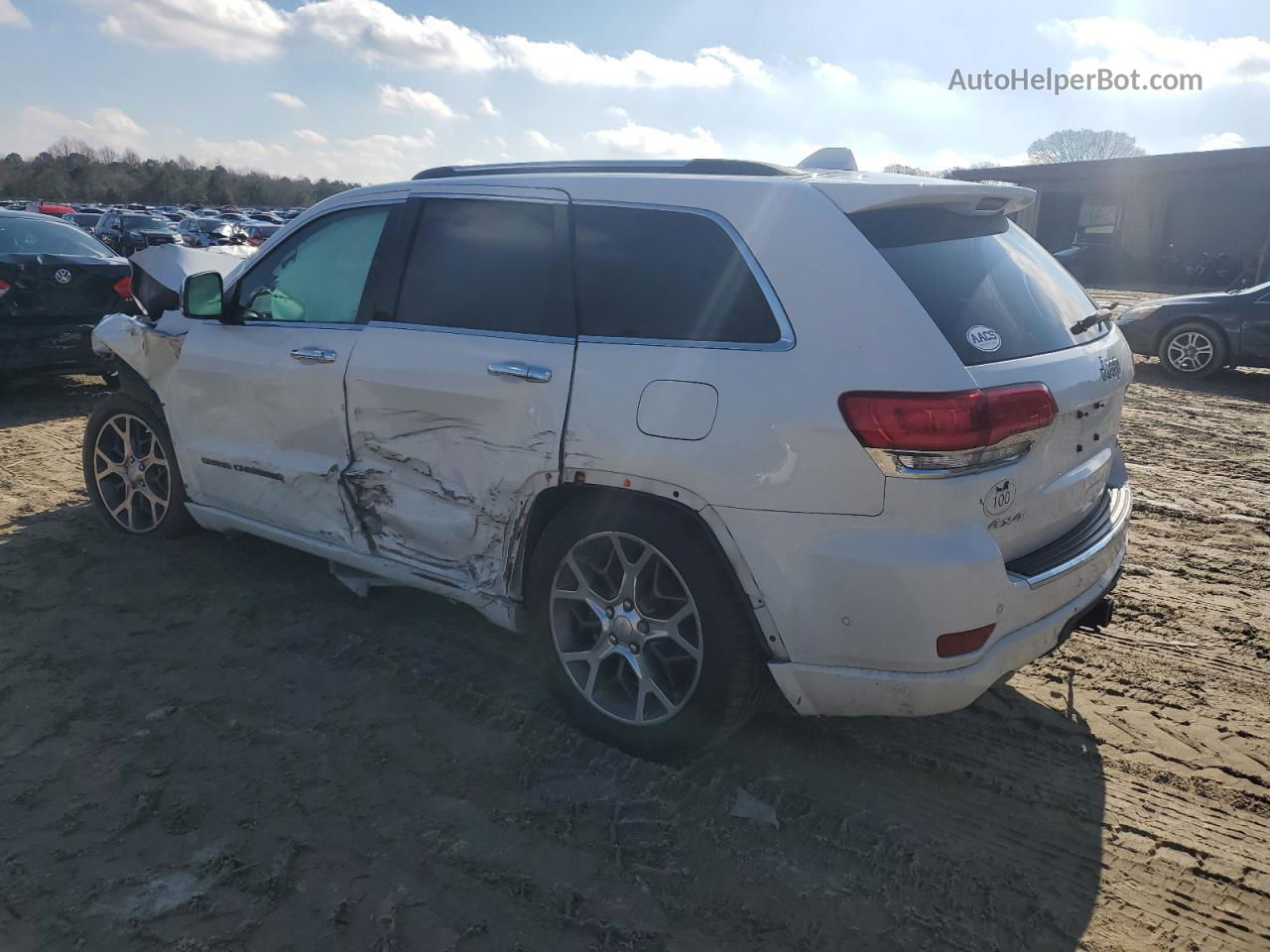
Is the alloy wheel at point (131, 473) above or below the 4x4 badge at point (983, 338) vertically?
below

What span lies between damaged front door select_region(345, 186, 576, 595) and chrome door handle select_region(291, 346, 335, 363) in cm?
16

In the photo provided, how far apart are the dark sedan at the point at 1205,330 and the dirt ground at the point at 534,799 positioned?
7.56 m

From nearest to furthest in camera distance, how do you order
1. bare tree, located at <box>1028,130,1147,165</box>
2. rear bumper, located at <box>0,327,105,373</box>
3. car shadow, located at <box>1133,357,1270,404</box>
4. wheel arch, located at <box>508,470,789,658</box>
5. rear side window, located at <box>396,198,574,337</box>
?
wheel arch, located at <box>508,470,789,658</box>, rear side window, located at <box>396,198,574,337</box>, rear bumper, located at <box>0,327,105,373</box>, car shadow, located at <box>1133,357,1270,404</box>, bare tree, located at <box>1028,130,1147,165</box>

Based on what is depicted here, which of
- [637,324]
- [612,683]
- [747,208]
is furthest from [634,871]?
[747,208]

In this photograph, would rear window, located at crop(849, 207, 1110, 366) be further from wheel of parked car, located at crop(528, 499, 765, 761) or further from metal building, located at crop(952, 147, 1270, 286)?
metal building, located at crop(952, 147, 1270, 286)

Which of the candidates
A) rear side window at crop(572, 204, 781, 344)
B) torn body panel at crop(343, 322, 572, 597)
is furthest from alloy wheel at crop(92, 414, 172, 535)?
rear side window at crop(572, 204, 781, 344)

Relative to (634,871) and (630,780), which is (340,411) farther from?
(634,871)

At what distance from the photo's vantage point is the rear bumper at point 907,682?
261cm

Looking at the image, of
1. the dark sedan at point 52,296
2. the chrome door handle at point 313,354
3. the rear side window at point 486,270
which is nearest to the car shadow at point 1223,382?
the rear side window at point 486,270

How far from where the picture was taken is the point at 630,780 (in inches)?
120

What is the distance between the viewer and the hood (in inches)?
189

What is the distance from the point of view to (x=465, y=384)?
3291 mm

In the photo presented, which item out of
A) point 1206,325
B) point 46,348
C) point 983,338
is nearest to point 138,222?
point 46,348

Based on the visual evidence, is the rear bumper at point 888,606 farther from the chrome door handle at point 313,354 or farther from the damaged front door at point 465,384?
the chrome door handle at point 313,354
